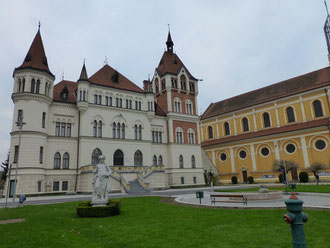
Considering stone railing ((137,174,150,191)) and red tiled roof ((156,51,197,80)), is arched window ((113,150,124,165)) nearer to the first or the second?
stone railing ((137,174,150,191))

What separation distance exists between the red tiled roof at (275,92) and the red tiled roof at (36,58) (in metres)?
41.6

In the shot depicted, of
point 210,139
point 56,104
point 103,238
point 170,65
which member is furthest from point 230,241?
point 210,139

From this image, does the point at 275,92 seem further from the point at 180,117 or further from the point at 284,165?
the point at 180,117

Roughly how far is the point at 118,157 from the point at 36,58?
1778cm

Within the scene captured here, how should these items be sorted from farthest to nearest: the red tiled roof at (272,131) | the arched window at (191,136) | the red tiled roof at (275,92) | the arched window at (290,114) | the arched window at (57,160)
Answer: the arched window at (290,114)
the red tiled roof at (275,92)
the arched window at (191,136)
the red tiled roof at (272,131)
the arched window at (57,160)

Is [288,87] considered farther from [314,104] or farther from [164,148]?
[164,148]

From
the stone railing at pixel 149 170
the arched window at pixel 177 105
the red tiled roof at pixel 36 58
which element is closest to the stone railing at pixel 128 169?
the stone railing at pixel 149 170

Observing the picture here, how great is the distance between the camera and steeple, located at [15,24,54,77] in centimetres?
3276

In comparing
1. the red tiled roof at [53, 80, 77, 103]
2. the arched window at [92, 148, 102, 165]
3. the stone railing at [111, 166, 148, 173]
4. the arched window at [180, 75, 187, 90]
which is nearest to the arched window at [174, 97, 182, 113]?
the arched window at [180, 75, 187, 90]

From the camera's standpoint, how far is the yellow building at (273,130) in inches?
1714

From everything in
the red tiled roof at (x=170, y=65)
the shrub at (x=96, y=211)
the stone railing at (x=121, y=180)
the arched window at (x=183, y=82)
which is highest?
the red tiled roof at (x=170, y=65)

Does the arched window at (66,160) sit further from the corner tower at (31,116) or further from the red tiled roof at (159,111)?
the red tiled roof at (159,111)

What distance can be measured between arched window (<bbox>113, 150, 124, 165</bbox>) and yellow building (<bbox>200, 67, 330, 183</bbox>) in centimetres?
2732

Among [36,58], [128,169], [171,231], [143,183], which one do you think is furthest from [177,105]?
[171,231]
